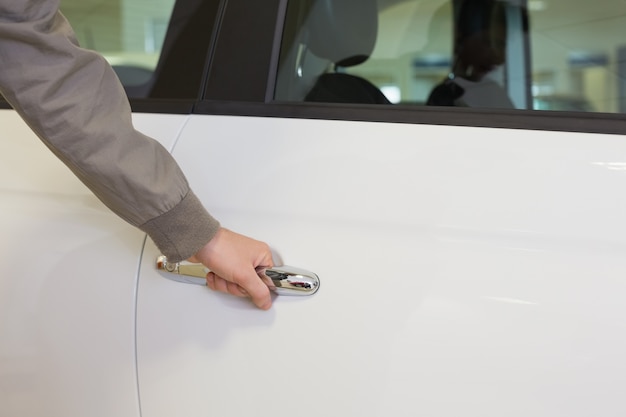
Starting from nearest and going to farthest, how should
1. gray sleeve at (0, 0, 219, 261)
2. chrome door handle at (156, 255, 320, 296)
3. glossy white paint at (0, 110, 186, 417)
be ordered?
gray sleeve at (0, 0, 219, 261), chrome door handle at (156, 255, 320, 296), glossy white paint at (0, 110, 186, 417)

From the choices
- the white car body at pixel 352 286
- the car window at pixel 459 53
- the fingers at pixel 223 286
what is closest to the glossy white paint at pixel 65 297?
the white car body at pixel 352 286

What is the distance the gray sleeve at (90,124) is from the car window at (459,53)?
293mm

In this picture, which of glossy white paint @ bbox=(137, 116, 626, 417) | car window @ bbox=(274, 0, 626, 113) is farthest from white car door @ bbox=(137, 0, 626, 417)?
car window @ bbox=(274, 0, 626, 113)

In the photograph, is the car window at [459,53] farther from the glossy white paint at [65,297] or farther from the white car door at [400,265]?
the glossy white paint at [65,297]

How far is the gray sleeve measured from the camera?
0.84 meters

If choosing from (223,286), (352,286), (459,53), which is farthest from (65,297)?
(459,53)

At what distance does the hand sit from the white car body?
0.08ft

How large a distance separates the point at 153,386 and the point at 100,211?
10.9 inches

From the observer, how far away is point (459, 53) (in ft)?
5.94

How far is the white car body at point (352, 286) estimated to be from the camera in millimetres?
880

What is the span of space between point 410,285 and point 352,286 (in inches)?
3.0

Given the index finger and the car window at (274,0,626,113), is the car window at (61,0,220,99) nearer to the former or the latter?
the car window at (274,0,626,113)

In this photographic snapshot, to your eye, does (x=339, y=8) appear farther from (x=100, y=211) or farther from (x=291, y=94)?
(x=100, y=211)

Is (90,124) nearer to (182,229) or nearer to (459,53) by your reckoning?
(182,229)
